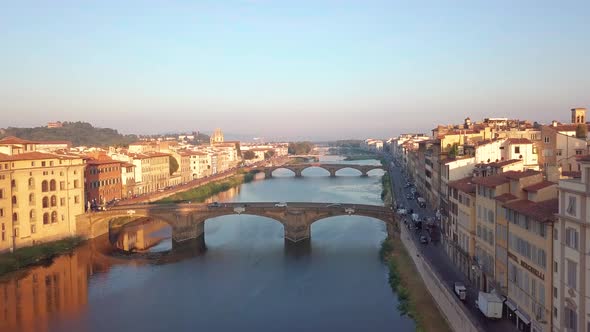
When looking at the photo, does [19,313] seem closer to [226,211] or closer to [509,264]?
[226,211]

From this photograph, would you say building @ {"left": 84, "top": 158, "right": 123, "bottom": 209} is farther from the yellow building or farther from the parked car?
the parked car

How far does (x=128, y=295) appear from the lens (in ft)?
84.7

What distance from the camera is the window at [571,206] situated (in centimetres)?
1305

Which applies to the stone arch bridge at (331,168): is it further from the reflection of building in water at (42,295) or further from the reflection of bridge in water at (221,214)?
the reflection of building in water at (42,295)

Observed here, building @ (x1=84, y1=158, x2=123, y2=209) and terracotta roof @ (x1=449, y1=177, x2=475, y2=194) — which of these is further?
building @ (x1=84, y1=158, x2=123, y2=209)

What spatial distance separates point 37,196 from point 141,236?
8009 millimetres

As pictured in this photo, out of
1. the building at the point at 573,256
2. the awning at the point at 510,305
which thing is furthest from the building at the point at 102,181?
the building at the point at 573,256

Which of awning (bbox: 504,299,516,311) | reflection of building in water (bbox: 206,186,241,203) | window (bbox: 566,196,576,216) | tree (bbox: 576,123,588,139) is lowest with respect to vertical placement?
reflection of building in water (bbox: 206,186,241,203)

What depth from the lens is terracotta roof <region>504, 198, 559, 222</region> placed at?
1454 cm

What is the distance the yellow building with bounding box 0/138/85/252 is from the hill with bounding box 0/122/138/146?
7493cm

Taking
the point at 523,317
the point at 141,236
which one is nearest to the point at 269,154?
the point at 141,236

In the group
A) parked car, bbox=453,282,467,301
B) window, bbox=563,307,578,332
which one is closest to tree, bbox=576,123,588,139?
parked car, bbox=453,282,467,301

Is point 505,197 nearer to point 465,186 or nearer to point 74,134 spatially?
point 465,186

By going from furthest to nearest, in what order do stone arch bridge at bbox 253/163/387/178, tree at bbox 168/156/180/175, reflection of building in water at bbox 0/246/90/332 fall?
stone arch bridge at bbox 253/163/387/178
tree at bbox 168/156/180/175
reflection of building in water at bbox 0/246/90/332
